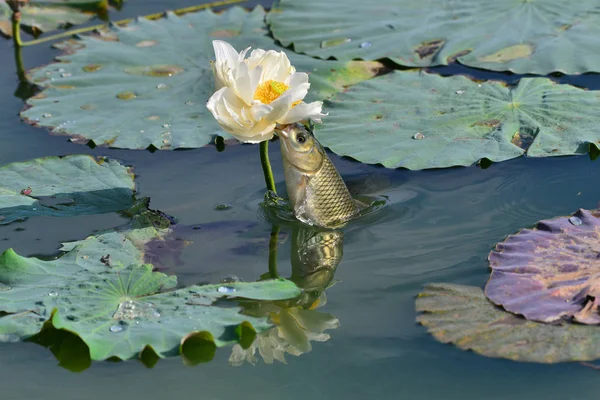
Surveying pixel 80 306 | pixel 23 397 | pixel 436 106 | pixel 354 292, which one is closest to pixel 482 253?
pixel 354 292

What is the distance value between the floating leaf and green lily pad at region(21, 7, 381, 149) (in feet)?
4.68

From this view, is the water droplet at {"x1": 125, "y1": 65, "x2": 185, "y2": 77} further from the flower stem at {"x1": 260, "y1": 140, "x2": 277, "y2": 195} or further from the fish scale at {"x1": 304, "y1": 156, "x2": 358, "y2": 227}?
the fish scale at {"x1": 304, "y1": 156, "x2": 358, "y2": 227}

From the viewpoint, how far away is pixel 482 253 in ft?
9.17

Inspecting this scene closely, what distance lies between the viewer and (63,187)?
3.21m

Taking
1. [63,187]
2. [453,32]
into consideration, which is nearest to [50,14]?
[63,187]

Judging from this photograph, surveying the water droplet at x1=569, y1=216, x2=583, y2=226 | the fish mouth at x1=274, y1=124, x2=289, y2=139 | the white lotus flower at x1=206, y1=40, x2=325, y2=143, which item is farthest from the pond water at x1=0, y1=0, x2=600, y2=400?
the white lotus flower at x1=206, y1=40, x2=325, y2=143

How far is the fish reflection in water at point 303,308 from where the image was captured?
7.92ft

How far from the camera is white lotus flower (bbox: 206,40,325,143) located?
8.82 ft

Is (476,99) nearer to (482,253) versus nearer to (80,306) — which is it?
(482,253)

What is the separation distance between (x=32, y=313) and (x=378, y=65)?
7.14 ft

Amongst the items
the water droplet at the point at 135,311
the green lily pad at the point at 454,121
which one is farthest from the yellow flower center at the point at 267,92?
the water droplet at the point at 135,311

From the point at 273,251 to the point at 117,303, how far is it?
67cm

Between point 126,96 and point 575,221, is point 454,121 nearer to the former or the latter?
point 575,221

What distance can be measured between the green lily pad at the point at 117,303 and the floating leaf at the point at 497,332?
0.42m
